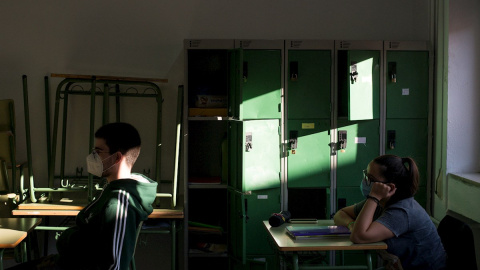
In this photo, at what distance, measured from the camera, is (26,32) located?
15.6 ft

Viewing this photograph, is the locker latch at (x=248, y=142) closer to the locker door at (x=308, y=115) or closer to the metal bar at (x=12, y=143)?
the locker door at (x=308, y=115)

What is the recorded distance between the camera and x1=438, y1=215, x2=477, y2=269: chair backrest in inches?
114

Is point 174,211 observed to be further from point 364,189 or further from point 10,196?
point 364,189

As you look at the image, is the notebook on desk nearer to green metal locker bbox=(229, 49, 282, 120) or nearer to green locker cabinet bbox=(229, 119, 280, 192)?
green locker cabinet bbox=(229, 119, 280, 192)

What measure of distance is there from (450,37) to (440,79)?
13.9 inches

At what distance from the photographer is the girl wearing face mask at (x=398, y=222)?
292cm

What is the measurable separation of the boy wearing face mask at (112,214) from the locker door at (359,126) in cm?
216

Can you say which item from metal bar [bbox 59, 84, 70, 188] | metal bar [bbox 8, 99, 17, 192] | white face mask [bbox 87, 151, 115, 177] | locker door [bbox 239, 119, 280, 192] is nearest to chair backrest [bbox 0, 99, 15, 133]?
metal bar [bbox 8, 99, 17, 192]

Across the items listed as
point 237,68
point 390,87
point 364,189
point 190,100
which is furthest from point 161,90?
point 364,189

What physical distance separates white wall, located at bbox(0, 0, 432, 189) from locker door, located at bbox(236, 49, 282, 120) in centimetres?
55

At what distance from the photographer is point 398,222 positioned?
296cm

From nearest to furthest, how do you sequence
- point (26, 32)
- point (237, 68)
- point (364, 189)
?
point (364, 189) → point (237, 68) → point (26, 32)

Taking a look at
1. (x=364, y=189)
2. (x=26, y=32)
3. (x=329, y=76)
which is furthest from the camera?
(x=26, y=32)

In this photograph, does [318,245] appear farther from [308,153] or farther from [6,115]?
[6,115]
